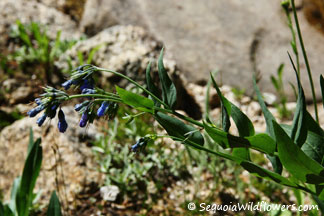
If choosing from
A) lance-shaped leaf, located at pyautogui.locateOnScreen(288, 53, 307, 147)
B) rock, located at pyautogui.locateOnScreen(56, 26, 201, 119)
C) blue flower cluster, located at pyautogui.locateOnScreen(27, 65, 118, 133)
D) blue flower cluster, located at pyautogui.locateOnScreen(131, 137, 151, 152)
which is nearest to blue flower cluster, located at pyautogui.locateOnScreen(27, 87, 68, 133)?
blue flower cluster, located at pyautogui.locateOnScreen(27, 65, 118, 133)

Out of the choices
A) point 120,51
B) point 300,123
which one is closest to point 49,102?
point 300,123

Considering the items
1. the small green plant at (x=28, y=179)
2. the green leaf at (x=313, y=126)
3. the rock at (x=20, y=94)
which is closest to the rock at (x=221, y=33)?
the rock at (x=20, y=94)

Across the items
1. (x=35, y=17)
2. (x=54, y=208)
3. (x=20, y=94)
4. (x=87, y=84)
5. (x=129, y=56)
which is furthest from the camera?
(x=35, y=17)

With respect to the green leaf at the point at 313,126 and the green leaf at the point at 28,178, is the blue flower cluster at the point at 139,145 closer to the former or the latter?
the green leaf at the point at 313,126

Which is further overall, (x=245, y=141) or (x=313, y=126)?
(x=313, y=126)

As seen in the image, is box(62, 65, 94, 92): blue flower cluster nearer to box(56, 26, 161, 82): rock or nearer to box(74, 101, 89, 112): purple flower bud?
box(74, 101, 89, 112): purple flower bud

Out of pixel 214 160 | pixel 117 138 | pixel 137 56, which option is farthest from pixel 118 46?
pixel 214 160

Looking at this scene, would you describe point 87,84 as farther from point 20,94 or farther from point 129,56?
point 20,94
